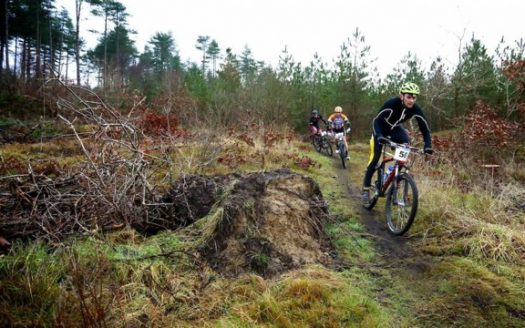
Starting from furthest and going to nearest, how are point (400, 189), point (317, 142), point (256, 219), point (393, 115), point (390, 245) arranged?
1. point (317, 142)
2. point (393, 115)
3. point (400, 189)
4. point (390, 245)
5. point (256, 219)

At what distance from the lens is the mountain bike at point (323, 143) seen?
13.0 m

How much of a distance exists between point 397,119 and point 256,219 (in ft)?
9.84

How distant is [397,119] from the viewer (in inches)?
208

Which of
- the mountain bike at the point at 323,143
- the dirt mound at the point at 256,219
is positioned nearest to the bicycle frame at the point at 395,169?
the dirt mound at the point at 256,219

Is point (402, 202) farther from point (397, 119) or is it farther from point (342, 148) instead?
point (342, 148)

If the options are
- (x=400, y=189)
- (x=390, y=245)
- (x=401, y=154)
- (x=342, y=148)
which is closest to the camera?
(x=390, y=245)

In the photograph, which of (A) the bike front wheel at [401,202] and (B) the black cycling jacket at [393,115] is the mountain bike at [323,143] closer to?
(B) the black cycling jacket at [393,115]

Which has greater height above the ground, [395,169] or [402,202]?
[395,169]

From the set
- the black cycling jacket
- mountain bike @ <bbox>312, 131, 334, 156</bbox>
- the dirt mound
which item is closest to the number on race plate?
the black cycling jacket

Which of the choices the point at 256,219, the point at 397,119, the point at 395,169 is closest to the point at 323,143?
the point at 397,119

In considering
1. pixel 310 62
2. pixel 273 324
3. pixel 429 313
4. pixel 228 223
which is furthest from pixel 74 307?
pixel 310 62

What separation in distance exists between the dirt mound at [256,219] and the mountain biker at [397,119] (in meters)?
1.32

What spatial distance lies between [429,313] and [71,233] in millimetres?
3517

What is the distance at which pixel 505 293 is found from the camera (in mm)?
3041
